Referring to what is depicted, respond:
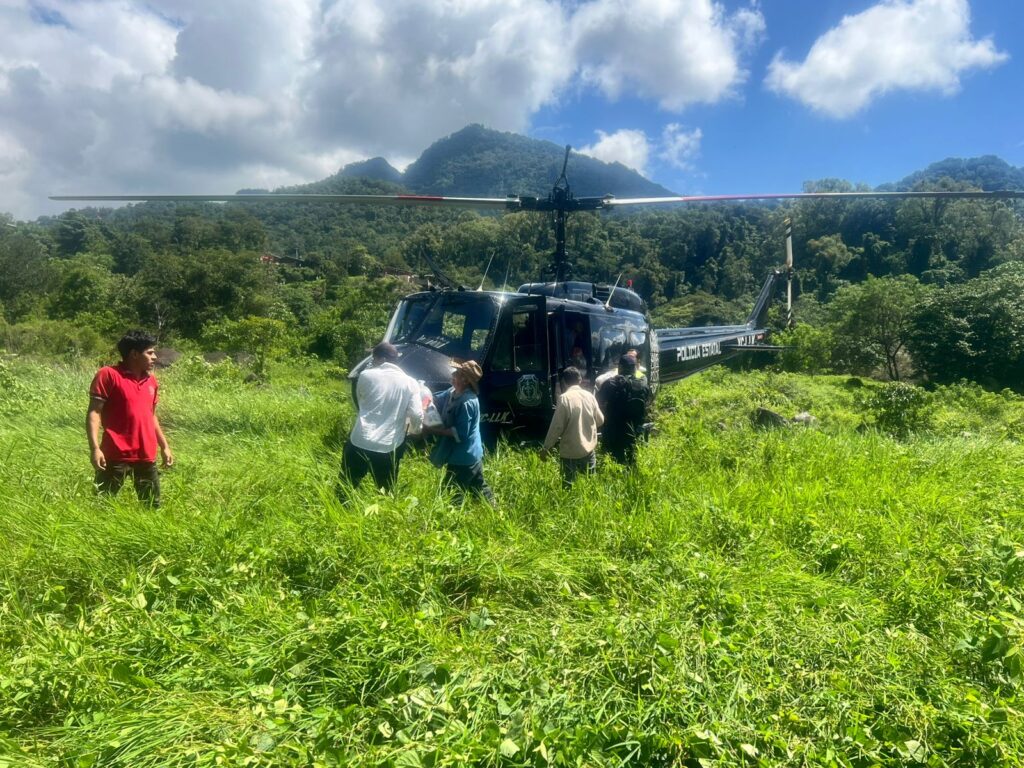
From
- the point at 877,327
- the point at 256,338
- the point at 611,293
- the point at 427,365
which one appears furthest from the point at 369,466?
the point at 877,327

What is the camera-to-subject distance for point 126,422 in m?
3.56

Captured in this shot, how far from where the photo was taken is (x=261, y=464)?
4754 millimetres

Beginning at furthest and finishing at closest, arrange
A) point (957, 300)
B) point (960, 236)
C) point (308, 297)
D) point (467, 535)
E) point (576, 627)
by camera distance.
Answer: point (960, 236) → point (308, 297) → point (957, 300) → point (467, 535) → point (576, 627)

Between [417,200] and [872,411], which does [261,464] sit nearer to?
[417,200]

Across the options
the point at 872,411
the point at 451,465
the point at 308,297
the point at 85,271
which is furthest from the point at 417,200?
the point at 85,271

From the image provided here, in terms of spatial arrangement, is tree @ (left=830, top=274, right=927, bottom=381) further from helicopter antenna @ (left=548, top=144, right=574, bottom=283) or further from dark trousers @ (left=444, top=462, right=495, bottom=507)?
dark trousers @ (left=444, top=462, right=495, bottom=507)

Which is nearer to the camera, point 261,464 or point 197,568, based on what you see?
point 197,568

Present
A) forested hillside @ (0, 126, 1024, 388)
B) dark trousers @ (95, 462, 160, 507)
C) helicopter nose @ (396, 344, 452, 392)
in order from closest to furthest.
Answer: dark trousers @ (95, 462, 160, 507), helicopter nose @ (396, 344, 452, 392), forested hillside @ (0, 126, 1024, 388)

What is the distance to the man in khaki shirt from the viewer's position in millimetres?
4387

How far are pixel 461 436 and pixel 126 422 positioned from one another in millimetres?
2159

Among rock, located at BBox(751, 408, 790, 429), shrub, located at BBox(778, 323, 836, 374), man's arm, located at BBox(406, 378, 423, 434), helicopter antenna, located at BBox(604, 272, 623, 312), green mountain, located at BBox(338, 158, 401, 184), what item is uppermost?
green mountain, located at BBox(338, 158, 401, 184)

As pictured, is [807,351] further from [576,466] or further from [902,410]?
[576,466]

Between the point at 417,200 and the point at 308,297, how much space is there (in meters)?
35.0

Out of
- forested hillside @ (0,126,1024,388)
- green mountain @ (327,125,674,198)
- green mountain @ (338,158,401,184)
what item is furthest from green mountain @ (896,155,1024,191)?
green mountain @ (338,158,401,184)
